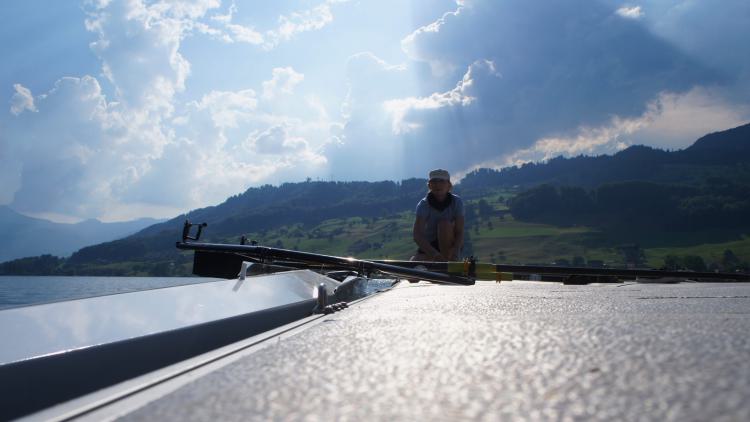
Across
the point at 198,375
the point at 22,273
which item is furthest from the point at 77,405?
the point at 22,273

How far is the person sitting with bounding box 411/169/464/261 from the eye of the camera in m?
8.98

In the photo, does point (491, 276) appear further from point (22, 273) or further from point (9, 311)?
point (22, 273)

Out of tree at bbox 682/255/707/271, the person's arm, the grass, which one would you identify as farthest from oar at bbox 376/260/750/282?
the grass

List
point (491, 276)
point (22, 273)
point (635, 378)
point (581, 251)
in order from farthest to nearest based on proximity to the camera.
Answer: point (22, 273) → point (581, 251) → point (491, 276) → point (635, 378)

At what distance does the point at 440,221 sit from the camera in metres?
9.00

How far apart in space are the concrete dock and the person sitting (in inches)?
287

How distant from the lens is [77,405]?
131 centimetres

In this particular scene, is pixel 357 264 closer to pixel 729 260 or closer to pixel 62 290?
pixel 62 290

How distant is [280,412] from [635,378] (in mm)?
621

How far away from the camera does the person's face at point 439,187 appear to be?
8.99 m

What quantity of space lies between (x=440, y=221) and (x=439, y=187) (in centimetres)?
57

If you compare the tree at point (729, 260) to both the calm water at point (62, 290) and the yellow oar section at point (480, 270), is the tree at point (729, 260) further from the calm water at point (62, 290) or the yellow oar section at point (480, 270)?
the yellow oar section at point (480, 270)

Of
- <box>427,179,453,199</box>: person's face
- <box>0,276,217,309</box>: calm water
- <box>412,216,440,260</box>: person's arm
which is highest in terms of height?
<box>427,179,453,199</box>: person's face

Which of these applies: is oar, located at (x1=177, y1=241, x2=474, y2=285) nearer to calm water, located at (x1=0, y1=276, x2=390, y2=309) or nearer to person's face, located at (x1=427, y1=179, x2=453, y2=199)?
calm water, located at (x1=0, y1=276, x2=390, y2=309)
